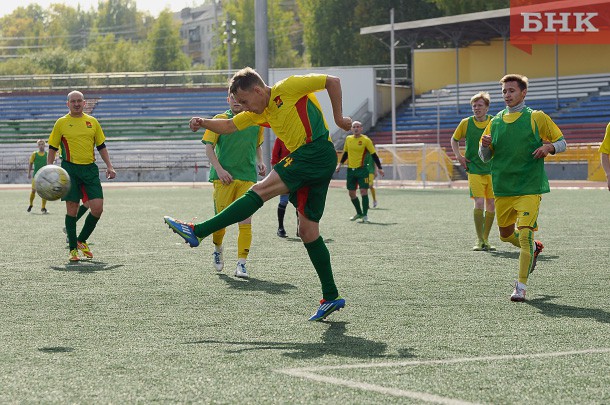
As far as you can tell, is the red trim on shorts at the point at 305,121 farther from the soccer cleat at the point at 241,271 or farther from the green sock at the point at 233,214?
the soccer cleat at the point at 241,271

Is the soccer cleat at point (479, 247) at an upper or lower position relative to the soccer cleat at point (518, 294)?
lower

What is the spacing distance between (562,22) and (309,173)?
42.9 metres

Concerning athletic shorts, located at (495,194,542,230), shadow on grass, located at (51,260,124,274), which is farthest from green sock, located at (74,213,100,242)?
athletic shorts, located at (495,194,542,230)

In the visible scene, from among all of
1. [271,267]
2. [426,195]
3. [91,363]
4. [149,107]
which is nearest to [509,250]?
[271,267]

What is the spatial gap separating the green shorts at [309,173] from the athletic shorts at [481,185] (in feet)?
19.2

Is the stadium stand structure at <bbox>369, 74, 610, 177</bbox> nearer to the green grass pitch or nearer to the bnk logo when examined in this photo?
the bnk logo

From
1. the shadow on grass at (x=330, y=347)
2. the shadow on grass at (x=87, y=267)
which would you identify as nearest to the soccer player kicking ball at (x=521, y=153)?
the shadow on grass at (x=330, y=347)

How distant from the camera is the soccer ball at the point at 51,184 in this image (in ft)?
34.3

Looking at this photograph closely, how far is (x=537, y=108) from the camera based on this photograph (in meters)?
47.2

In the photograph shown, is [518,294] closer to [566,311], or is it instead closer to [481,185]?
[566,311]

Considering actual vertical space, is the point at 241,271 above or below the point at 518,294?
below

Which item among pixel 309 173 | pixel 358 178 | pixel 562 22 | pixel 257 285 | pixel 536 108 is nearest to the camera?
pixel 309 173

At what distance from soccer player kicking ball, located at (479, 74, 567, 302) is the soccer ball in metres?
4.33

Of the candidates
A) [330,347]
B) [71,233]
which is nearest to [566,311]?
[330,347]
